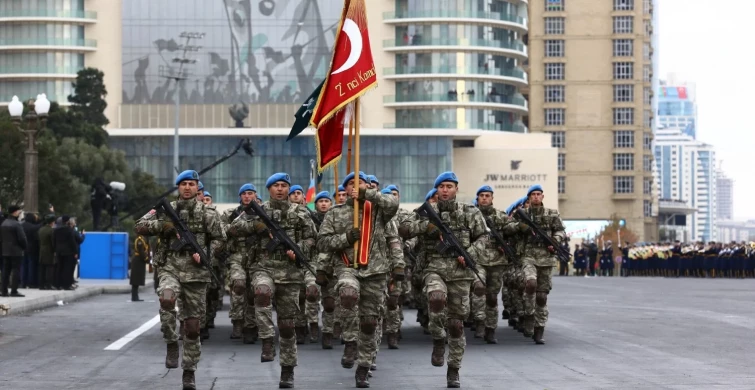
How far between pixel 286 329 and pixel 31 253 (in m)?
20.0

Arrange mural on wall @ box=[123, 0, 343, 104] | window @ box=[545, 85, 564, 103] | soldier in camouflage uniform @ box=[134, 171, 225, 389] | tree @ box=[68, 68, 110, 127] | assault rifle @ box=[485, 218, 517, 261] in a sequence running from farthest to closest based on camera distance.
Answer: window @ box=[545, 85, 564, 103]
mural on wall @ box=[123, 0, 343, 104]
tree @ box=[68, 68, 110, 127]
assault rifle @ box=[485, 218, 517, 261]
soldier in camouflage uniform @ box=[134, 171, 225, 389]

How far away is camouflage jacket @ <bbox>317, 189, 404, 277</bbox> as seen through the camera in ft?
41.8

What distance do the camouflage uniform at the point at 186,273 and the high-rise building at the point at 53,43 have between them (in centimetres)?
9819

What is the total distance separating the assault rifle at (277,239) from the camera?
13383mm

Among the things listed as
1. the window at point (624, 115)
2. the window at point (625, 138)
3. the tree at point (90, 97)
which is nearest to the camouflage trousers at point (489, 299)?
the tree at point (90, 97)

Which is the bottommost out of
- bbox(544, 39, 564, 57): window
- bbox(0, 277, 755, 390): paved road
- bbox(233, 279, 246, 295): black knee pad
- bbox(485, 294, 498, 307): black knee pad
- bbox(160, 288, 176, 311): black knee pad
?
bbox(0, 277, 755, 390): paved road

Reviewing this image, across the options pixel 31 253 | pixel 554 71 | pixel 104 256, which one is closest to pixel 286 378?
pixel 31 253

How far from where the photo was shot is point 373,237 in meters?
12.9

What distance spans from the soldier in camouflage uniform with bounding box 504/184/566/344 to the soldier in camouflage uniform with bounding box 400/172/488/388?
4.49 m

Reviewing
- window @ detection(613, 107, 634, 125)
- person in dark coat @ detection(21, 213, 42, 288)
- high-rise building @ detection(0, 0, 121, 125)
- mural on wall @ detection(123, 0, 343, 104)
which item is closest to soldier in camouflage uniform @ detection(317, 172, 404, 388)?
person in dark coat @ detection(21, 213, 42, 288)

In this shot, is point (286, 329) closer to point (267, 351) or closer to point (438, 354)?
point (267, 351)

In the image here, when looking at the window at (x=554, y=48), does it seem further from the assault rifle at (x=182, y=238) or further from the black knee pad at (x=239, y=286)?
the assault rifle at (x=182, y=238)

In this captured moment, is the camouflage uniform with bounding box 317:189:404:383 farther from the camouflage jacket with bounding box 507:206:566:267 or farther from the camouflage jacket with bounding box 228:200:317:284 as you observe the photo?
the camouflage jacket with bounding box 507:206:566:267

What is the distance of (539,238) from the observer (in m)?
18.6
